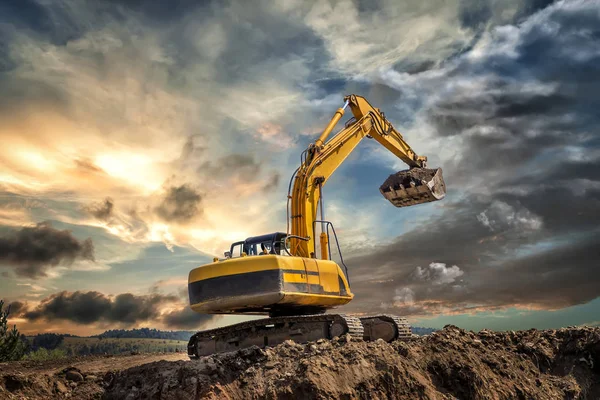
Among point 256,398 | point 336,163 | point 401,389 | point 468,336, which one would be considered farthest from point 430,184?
point 256,398

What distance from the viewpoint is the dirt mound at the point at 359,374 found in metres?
8.05

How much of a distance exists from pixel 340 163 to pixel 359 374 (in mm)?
6595

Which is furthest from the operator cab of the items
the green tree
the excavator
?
the green tree

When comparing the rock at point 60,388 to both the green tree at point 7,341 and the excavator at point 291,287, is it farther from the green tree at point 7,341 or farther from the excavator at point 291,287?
the green tree at point 7,341

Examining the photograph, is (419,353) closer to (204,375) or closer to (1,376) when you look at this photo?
(204,375)

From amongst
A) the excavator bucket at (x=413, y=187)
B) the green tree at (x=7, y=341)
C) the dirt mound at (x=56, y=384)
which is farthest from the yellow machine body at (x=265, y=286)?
the green tree at (x=7, y=341)

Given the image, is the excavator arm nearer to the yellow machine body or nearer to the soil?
the yellow machine body

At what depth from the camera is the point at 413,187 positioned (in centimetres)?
1619

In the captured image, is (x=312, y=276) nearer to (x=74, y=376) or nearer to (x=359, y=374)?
(x=359, y=374)

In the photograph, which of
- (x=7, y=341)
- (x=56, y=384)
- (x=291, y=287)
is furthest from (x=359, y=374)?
(x=7, y=341)

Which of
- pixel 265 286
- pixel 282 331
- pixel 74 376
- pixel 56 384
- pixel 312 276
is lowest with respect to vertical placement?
pixel 56 384

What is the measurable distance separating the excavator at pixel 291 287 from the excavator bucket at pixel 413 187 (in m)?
3.69

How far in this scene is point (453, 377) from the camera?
9320 millimetres

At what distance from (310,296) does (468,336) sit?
4.04 m
